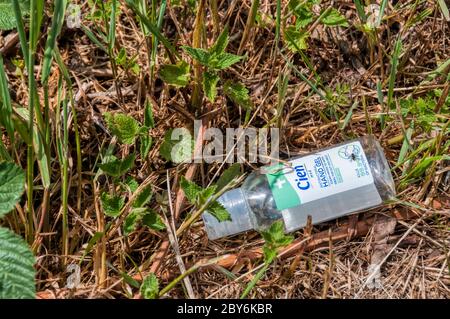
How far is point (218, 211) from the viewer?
1.57m

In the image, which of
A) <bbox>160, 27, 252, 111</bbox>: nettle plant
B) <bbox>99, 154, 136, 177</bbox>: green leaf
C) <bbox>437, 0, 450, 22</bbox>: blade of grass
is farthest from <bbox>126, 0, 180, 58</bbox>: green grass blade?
<bbox>437, 0, 450, 22</bbox>: blade of grass

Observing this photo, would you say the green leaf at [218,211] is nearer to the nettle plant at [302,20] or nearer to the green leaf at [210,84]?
the green leaf at [210,84]

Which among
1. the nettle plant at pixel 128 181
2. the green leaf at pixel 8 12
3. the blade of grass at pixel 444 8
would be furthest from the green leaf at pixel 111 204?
the blade of grass at pixel 444 8

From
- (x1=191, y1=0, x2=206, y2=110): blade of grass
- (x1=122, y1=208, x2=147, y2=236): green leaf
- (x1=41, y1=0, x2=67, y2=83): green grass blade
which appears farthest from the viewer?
(x1=191, y1=0, x2=206, y2=110): blade of grass

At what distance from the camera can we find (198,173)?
1787mm

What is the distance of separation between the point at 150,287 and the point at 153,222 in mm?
183

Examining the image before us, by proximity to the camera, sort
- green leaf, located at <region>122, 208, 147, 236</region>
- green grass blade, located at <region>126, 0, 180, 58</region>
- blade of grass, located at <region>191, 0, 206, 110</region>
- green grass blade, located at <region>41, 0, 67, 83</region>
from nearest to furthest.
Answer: green grass blade, located at <region>41, 0, 67, 83</region> → green grass blade, located at <region>126, 0, 180, 58</region> → green leaf, located at <region>122, 208, 147, 236</region> → blade of grass, located at <region>191, 0, 206, 110</region>

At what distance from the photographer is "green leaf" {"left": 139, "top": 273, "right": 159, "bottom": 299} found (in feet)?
4.99

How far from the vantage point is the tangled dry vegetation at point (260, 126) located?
5.49ft

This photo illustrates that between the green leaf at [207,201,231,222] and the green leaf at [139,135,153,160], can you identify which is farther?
the green leaf at [139,135,153,160]

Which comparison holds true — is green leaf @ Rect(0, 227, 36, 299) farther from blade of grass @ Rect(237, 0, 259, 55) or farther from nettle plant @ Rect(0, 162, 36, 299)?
blade of grass @ Rect(237, 0, 259, 55)

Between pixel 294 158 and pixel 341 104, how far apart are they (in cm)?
22
